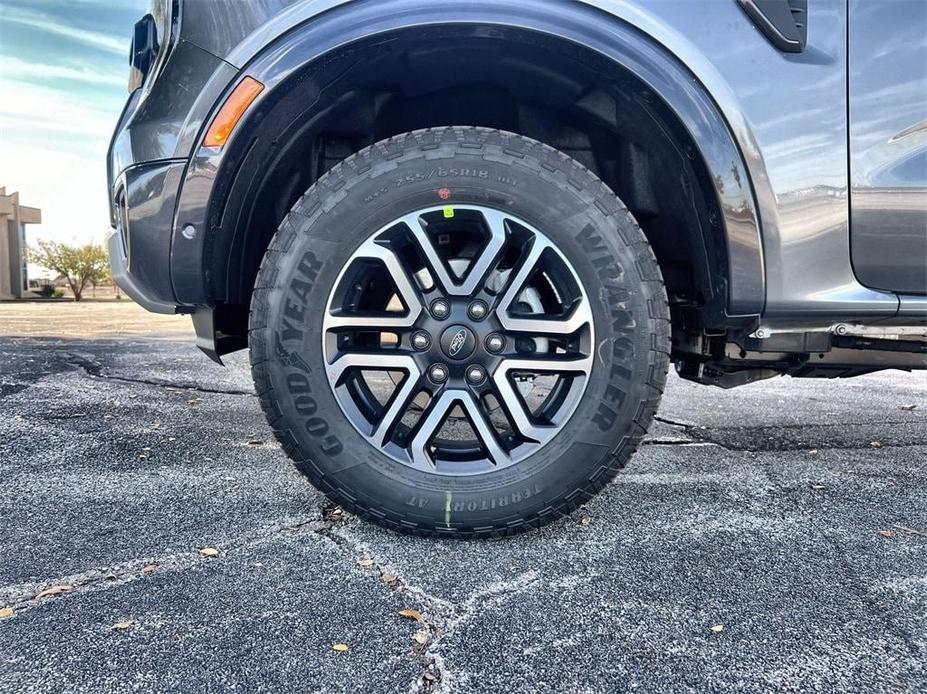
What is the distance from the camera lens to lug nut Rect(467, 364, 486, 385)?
1612mm

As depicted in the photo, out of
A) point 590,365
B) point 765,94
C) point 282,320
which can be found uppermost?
point 765,94

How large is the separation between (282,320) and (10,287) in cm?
3790

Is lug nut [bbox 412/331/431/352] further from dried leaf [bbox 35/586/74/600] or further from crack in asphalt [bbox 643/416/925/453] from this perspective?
crack in asphalt [bbox 643/416/925/453]

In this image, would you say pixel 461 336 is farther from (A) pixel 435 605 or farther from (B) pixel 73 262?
(B) pixel 73 262

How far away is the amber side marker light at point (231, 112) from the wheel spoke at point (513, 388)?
0.95 m

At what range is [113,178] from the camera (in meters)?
2.01

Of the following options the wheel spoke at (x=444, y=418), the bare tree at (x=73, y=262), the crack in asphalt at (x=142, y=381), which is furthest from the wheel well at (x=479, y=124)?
the bare tree at (x=73, y=262)

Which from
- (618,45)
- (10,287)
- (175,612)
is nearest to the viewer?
(175,612)

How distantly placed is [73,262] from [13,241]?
7941 millimetres

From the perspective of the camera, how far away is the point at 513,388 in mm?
1611

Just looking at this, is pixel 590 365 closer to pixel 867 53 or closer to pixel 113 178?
pixel 867 53

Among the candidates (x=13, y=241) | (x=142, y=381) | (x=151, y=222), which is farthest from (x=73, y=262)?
(x=151, y=222)

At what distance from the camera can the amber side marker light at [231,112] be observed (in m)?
1.55

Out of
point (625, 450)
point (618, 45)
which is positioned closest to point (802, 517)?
point (625, 450)
